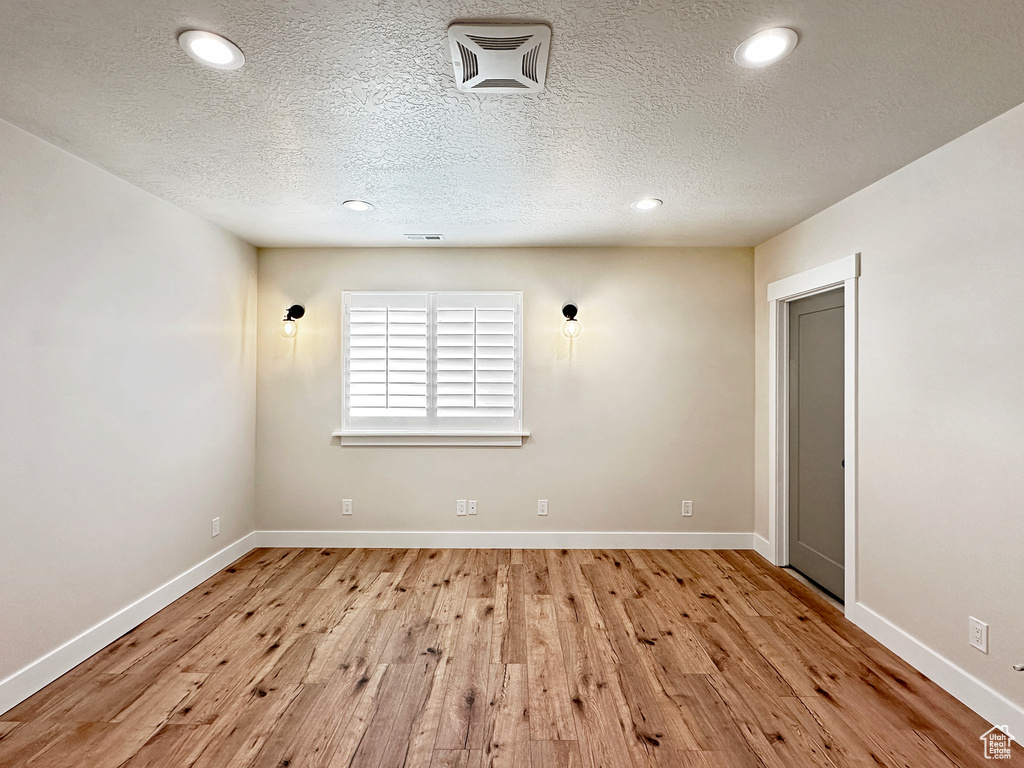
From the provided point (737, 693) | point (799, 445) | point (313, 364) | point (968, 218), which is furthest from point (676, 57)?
point (313, 364)

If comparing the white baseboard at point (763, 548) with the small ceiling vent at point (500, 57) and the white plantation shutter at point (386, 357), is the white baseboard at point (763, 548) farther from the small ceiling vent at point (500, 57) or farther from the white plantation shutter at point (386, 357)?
the small ceiling vent at point (500, 57)

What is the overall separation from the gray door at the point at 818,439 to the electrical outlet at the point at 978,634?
3.27 ft

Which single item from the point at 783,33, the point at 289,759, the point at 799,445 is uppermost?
the point at 783,33

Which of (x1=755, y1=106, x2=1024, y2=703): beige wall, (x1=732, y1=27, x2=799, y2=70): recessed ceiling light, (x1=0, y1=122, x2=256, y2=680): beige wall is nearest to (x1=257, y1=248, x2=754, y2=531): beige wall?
(x1=0, y1=122, x2=256, y2=680): beige wall

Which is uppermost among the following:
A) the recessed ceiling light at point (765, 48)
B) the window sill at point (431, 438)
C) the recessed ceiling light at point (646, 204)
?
the recessed ceiling light at point (646, 204)

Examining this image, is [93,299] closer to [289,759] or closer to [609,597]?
[289,759]

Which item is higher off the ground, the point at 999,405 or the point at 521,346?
the point at 521,346

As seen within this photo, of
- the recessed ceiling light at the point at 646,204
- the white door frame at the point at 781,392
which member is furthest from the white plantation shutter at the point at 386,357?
the white door frame at the point at 781,392

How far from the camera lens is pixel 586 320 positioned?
4242mm

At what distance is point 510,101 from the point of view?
1.97m

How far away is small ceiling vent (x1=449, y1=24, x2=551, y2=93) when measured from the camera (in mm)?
1558

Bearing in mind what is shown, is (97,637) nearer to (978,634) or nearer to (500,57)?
(500,57)

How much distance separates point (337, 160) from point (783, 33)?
6.33 feet

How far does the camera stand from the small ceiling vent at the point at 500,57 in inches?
61.3
